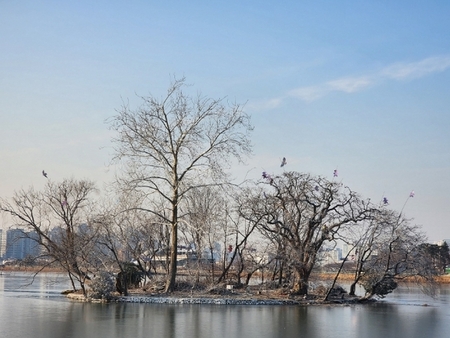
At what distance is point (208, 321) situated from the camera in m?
21.4

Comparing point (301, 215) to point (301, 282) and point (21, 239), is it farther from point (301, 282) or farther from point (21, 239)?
point (21, 239)

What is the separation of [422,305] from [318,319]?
12.0m

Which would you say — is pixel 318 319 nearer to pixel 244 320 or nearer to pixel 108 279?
pixel 244 320

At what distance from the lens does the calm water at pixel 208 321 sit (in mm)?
→ 18062

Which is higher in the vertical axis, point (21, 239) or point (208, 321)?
point (21, 239)

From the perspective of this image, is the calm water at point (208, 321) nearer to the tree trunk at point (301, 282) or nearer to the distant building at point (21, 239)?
the tree trunk at point (301, 282)

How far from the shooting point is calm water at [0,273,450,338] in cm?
1806

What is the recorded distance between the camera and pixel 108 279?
29219 millimetres

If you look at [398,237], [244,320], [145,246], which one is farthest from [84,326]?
[145,246]

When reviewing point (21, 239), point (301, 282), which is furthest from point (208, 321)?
point (21, 239)

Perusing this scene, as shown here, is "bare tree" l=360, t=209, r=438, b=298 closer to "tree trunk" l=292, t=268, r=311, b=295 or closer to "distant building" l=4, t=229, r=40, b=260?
"tree trunk" l=292, t=268, r=311, b=295

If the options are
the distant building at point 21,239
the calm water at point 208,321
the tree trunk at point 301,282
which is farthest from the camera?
the distant building at point 21,239

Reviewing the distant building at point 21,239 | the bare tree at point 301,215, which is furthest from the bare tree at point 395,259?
the distant building at point 21,239

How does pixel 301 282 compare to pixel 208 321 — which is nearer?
pixel 208 321
